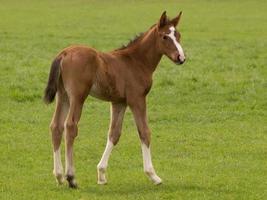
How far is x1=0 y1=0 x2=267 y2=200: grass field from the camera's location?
1027 centimetres

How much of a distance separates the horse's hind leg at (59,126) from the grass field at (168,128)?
209 millimetres

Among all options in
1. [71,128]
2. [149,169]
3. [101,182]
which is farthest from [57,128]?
[149,169]

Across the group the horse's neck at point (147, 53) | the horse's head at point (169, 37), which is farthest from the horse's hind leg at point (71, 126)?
the horse's head at point (169, 37)

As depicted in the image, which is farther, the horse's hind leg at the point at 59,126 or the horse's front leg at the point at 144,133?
the horse's front leg at the point at 144,133

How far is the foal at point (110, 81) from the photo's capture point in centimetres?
995

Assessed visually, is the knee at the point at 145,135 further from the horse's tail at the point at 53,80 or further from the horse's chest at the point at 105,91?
the horse's tail at the point at 53,80

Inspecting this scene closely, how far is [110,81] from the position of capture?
1022cm

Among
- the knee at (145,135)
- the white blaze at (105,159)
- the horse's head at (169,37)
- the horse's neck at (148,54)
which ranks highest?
the horse's head at (169,37)

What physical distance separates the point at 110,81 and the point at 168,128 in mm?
4888

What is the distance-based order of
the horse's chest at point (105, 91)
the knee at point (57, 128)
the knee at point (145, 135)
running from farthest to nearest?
the knee at point (145, 135) < the knee at point (57, 128) < the horse's chest at point (105, 91)

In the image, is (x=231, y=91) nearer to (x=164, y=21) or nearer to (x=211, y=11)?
(x=164, y=21)

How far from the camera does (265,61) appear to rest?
23156mm

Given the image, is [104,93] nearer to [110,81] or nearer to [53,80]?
[110,81]

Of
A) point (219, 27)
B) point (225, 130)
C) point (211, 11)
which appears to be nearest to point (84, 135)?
point (225, 130)
